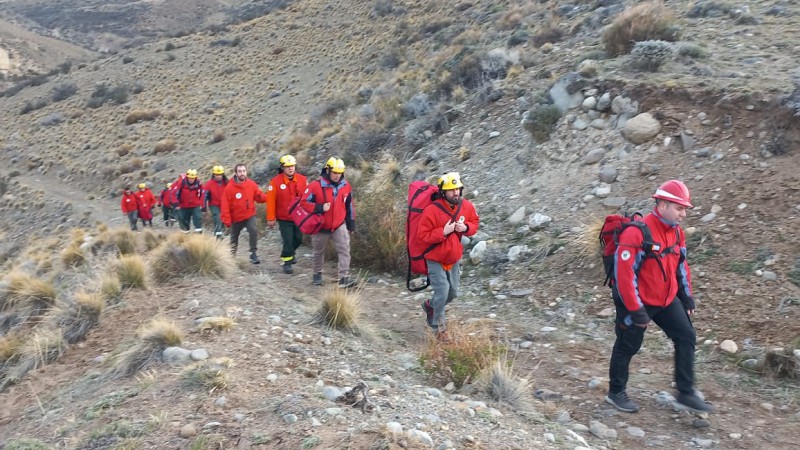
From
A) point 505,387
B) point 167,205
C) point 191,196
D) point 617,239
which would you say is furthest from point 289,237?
point 167,205

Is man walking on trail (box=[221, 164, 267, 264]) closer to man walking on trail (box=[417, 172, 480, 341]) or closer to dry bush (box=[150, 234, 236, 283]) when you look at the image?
dry bush (box=[150, 234, 236, 283])

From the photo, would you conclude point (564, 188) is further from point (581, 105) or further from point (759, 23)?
point (759, 23)

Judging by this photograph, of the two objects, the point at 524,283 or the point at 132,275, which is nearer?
the point at 132,275

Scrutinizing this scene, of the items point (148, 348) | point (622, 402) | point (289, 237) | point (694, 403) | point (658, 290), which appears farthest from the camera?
point (289, 237)

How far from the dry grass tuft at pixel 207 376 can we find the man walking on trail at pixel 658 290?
124 inches

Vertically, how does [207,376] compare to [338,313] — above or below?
above

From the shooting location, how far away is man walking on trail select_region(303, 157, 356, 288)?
26.3 feet

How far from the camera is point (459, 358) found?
5176 millimetres

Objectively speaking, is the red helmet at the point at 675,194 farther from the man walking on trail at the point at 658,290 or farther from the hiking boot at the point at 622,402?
the hiking boot at the point at 622,402

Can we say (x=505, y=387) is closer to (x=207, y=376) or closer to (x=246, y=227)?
(x=207, y=376)

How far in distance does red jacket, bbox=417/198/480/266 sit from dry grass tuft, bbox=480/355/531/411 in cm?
140

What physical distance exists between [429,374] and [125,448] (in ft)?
8.28

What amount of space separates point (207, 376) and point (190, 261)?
3.83 meters

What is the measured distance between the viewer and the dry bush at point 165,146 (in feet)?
100
